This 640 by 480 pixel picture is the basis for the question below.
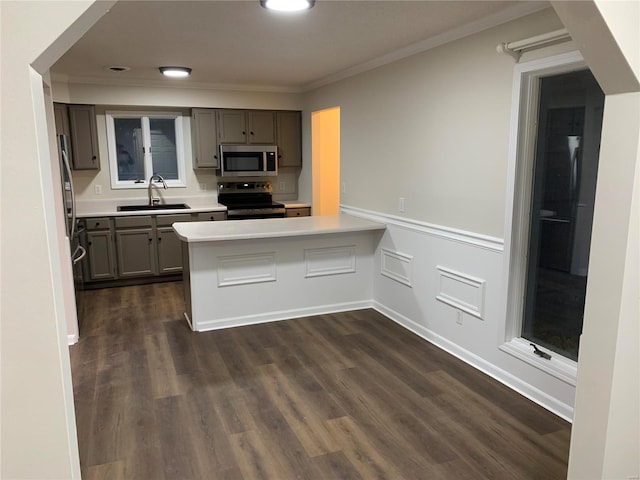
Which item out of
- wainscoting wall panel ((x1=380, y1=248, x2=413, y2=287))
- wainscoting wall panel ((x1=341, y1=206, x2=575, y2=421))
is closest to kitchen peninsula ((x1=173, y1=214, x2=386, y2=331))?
wainscoting wall panel ((x1=380, y1=248, x2=413, y2=287))

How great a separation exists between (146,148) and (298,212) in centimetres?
206

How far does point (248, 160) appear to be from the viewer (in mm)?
5918

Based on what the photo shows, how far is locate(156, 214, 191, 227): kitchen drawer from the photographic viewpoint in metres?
5.40

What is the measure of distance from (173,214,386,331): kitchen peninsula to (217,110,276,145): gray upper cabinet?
73.7 inches

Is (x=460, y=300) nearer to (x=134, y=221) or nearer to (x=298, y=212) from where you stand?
(x=298, y=212)

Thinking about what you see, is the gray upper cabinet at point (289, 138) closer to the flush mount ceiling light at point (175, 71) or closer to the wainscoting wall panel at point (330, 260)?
the flush mount ceiling light at point (175, 71)

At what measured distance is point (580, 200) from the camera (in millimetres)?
2658

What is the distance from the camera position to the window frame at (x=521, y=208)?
107 inches

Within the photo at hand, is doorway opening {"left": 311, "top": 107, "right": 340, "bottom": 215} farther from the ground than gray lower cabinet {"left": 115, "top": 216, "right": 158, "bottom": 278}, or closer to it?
farther from the ground

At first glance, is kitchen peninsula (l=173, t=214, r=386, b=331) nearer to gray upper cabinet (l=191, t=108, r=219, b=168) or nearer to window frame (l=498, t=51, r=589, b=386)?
window frame (l=498, t=51, r=589, b=386)

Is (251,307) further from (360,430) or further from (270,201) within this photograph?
(270,201)

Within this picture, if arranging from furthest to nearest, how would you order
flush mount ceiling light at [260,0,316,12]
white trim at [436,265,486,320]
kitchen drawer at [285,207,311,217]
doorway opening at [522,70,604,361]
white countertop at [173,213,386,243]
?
kitchen drawer at [285,207,311,217] → white countertop at [173,213,386,243] → white trim at [436,265,486,320] → doorway opening at [522,70,604,361] → flush mount ceiling light at [260,0,316,12]

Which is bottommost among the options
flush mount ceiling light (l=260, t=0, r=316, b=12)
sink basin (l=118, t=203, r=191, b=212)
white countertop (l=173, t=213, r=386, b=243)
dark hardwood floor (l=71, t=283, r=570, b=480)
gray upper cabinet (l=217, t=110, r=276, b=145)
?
dark hardwood floor (l=71, t=283, r=570, b=480)

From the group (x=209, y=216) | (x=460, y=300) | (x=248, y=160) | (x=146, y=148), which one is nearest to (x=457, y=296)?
(x=460, y=300)
